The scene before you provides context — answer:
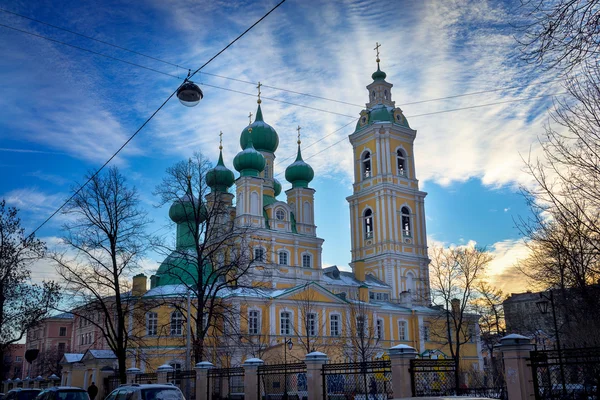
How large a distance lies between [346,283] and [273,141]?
52.6 ft

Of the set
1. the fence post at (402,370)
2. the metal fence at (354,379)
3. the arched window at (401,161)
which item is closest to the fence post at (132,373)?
the metal fence at (354,379)

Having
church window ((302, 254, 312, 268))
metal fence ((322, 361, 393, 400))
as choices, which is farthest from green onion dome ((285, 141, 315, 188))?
metal fence ((322, 361, 393, 400))

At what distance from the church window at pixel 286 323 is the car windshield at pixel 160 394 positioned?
29353mm

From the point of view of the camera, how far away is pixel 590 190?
1252cm

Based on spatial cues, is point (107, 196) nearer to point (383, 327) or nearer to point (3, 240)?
point (3, 240)

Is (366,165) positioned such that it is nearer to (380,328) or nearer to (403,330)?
(403,330)

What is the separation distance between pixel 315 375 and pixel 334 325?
29.5 m

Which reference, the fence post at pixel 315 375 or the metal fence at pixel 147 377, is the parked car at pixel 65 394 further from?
the fence post at pixel 315 375

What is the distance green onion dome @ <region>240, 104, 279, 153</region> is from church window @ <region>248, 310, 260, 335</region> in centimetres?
2062

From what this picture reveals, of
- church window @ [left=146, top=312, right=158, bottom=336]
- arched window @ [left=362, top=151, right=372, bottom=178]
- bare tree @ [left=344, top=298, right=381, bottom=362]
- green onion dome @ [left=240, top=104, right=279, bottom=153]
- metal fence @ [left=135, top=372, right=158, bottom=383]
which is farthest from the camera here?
arched window @ [left=362, top=151, right=372, bottom=178]


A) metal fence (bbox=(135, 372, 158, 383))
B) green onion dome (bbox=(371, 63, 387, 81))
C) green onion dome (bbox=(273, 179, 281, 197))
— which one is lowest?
metal fence (bbox=(135, 372, 158, 383))

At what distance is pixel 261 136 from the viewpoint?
191ft

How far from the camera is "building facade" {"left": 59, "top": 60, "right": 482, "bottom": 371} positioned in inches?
1601

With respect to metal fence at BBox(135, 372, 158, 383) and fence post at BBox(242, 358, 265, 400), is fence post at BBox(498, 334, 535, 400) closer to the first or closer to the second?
fence post at BBox(242, 358, 265, 400)
